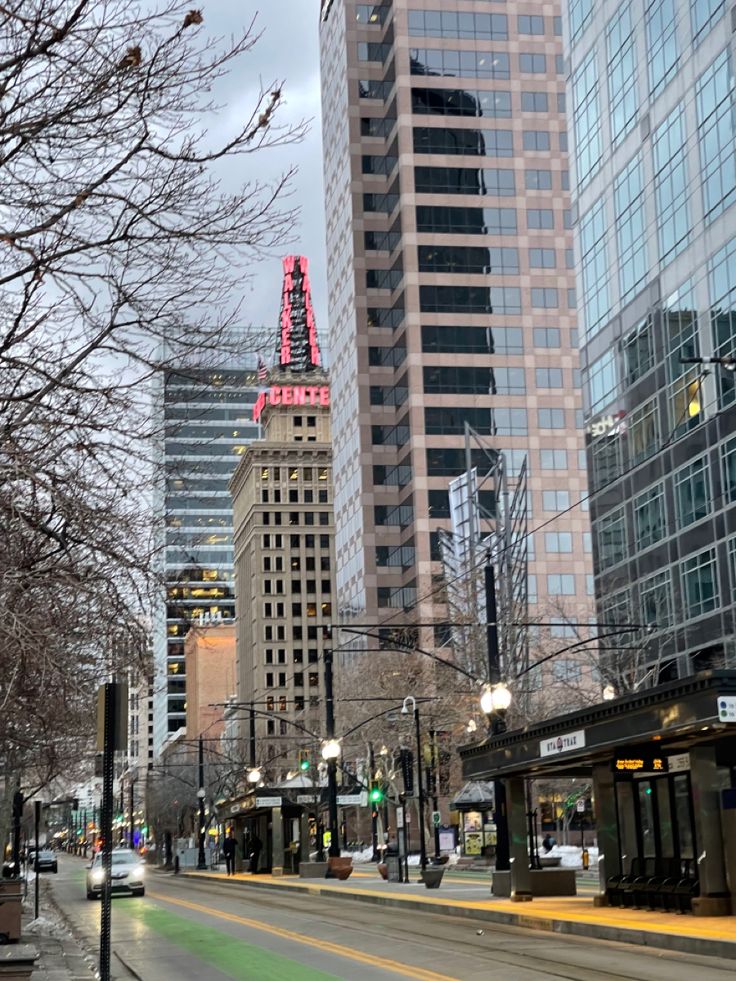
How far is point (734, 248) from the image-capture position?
5512cm

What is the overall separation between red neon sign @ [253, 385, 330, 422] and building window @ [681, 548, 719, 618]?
→ 126 metres

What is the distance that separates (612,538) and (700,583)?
1050 centimetres

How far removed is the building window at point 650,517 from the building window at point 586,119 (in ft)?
62.1

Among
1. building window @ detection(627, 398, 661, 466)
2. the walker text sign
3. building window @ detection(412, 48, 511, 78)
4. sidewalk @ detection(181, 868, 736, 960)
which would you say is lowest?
sidewalk @ detection(181, 868, 736, 960)

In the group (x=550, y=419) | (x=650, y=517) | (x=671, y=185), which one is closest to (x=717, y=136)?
(x=671, y=185)

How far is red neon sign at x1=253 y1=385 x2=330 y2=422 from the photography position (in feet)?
604

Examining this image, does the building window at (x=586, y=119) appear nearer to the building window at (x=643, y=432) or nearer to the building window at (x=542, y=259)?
the building window at (x=643, y=432)

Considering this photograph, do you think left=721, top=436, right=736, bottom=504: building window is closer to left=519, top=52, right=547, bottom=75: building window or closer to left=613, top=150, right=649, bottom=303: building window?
left=613, top=150, right=649, bottom=303: building window

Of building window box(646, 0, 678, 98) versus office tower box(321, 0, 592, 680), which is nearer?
building window box(646, 0, 678, 98)

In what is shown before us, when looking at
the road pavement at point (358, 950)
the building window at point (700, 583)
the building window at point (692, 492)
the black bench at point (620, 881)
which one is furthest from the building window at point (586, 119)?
the black bench at point (620, 881)

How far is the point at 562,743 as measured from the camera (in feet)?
88.9

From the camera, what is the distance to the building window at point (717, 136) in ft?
184

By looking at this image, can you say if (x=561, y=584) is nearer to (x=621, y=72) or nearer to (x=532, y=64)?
(x=532, y=64)

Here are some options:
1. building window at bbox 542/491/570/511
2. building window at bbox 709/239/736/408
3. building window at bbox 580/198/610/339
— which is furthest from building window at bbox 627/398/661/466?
building window at bbox 542/491/570/511
